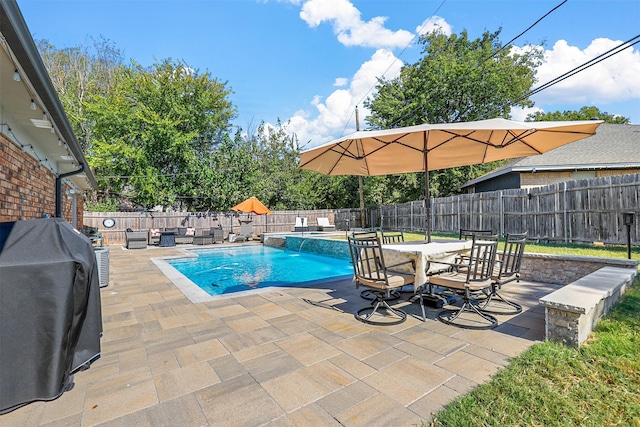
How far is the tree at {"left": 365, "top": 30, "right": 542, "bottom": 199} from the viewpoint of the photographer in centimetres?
1848

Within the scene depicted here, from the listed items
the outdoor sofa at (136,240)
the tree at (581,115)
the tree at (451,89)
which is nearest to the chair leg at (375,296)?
the outdoor sofa at (136,240)

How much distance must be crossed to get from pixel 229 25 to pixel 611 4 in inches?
405

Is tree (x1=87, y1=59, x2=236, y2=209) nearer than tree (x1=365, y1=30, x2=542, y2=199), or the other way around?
tree (x1=87, y1=59, x2=236, y2=209)

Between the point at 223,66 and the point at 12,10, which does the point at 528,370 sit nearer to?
the point at 12,10

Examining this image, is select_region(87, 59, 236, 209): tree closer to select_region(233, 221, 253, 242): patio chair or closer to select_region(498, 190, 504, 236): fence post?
select_region(233, 221, 253, 242): patio chair

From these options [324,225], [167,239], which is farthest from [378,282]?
[324,225]

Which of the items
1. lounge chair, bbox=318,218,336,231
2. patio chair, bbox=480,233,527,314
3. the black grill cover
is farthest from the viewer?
lounge chair, bbox=318,218,336,231

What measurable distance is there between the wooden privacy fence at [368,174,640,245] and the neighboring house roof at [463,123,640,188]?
2.82 m

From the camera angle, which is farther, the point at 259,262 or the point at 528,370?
the point at 259,262

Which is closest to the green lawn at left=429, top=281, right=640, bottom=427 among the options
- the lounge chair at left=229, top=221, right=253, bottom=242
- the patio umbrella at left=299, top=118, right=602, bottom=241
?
the patio umbrella at left=299, top=118, right=602, bottom=241

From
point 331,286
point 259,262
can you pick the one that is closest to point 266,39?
point 259,262

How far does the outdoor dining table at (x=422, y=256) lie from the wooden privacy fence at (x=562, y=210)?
551 cm

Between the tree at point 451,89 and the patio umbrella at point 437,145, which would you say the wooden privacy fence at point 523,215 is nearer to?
the patio umbrella at point 437,145

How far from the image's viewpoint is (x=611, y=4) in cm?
775
